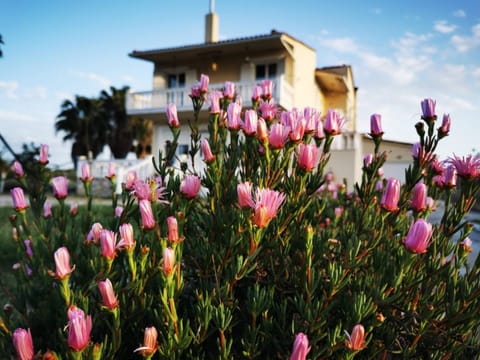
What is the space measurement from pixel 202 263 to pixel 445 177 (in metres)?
0.97

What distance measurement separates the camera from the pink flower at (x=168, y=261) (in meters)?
1.02

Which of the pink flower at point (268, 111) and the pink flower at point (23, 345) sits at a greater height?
the pink flower at point (268, 111)

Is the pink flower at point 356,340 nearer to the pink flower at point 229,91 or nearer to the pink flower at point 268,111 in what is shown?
the pink flower at point 268,111

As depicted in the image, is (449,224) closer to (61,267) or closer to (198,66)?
(61,267)

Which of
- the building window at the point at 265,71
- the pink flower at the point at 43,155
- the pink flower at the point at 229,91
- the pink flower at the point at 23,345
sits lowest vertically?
the pink flower at the point at 23,345

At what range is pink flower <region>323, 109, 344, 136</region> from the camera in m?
1.49

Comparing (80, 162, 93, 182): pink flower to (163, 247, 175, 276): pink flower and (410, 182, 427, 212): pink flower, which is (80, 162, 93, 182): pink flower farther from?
(410, 182, 427, 212): pink flower

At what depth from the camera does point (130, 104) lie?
1580 centimetres

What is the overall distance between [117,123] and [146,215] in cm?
2600

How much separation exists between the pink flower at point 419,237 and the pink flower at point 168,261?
0.64m

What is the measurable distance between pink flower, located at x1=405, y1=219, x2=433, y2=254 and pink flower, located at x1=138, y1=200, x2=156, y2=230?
0.75 metres

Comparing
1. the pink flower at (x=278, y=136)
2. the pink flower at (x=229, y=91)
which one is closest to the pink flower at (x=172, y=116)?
the pink flower at (x=229, y=91)

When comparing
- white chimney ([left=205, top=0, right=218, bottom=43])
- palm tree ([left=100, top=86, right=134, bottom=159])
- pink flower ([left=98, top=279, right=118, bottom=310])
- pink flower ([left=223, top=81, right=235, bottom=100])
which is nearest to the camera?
pink flower ([left=98, top=279, right=118, bottom=310])

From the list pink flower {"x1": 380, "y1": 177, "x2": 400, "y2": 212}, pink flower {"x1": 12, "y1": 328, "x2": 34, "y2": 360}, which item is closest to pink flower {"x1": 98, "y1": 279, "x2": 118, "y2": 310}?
pink flower {"x1": 12, "y1": 328, "x2": 34, "y2": 360}
